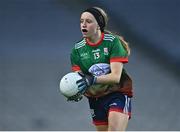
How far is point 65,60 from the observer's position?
8.68 metres

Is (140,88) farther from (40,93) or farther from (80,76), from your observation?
(80,76)

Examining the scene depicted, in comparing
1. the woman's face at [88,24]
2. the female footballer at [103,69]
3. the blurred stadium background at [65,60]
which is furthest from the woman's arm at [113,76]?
the blurred stadium background at [65,60]

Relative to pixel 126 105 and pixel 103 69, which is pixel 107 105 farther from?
pixel 103 69

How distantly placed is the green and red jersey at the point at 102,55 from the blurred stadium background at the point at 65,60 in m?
2.21

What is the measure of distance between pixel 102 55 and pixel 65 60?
7.94ft

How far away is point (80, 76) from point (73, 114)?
264cm

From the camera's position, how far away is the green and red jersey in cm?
623

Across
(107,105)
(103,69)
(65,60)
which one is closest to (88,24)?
(103,69)

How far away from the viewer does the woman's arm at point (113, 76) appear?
20.1 ft

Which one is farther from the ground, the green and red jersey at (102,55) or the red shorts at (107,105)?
the green and red jersey at (102,55)

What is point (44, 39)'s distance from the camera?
8.64m

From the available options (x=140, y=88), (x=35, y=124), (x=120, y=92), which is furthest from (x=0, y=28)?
(x=120, y=92)

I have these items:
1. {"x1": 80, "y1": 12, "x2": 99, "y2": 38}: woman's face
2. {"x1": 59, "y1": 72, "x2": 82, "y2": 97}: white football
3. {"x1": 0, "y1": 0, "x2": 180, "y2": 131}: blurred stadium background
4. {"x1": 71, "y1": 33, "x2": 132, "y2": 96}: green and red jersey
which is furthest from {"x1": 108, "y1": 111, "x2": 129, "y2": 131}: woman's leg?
{"x1": 0, "y1": 0, "x2": 180, "y2": 131}: blurred stadium background

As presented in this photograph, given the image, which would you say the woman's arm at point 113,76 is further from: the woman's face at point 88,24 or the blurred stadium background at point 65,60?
the blurred stadium background at point 65,60
